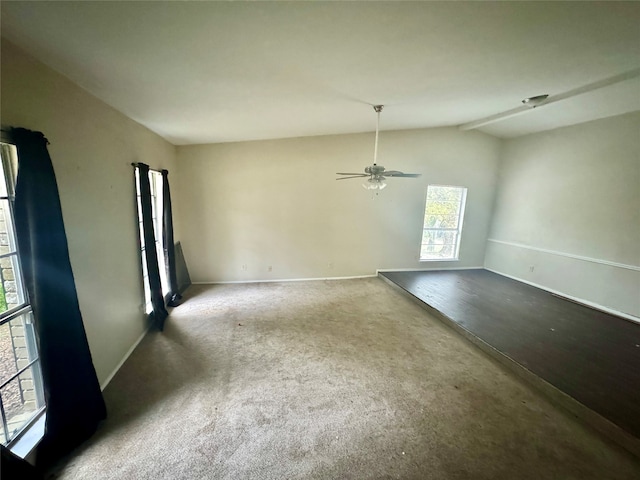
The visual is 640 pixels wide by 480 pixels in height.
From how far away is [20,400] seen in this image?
178 centimetres

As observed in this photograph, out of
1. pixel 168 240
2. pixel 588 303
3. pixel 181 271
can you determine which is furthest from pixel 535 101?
pixel 181 271

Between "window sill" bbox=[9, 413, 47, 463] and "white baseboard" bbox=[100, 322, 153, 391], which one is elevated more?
"window sill" bbox=[9, 413, 47, 463]

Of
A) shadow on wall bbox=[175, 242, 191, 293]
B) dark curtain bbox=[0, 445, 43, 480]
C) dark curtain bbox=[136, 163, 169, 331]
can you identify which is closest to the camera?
dark curtain bbox=[0, 445, 43, 480]

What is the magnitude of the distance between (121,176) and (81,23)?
71.9 inches

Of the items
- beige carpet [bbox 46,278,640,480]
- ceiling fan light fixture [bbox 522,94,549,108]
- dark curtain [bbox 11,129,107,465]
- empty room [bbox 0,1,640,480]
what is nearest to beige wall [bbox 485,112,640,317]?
empty room [bbox 0,1,640,480]

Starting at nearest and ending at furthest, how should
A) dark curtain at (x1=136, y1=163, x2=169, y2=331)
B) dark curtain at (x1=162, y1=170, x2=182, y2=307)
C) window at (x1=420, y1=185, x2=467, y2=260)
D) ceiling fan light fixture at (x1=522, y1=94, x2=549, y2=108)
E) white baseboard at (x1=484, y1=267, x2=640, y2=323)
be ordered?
dark curtain at (x1=136, y1=163, x2=169, y2=331)
ceiling fan light fixture at (x1=522, y1=94, x2=549, y2=108)
white baseboard at (x1=484, y1=267, x2=640, y2=323)
dark curtain at (x1=162, y1=170, x2=182, y2=307)
window at (x1=420, y1=185, x2=467, y2=260)

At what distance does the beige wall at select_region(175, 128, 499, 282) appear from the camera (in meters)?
5.00

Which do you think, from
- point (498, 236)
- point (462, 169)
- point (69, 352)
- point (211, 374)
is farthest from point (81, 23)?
point (498, 236)

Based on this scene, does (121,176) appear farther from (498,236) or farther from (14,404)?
(498,236)

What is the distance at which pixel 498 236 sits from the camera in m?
5.83

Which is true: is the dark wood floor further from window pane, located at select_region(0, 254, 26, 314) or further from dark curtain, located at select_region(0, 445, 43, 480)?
window pane, located at select_region(0, 254, 26, 314)

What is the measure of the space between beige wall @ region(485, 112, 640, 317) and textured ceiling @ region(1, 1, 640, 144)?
0.86 metres

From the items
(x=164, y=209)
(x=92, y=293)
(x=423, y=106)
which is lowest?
(x=92, y=293)

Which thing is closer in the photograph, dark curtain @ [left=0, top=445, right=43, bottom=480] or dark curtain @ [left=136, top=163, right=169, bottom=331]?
dark curtain @ [left=0, top=445, right=43, bottom=480]
